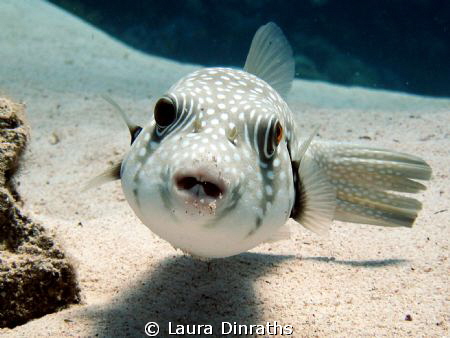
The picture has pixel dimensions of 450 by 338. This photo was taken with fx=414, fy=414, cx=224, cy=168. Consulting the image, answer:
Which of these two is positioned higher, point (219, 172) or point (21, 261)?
point (219, 172)

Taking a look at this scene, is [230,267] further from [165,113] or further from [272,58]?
[272,58]

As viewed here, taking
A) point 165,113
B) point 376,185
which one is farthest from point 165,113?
point 376,185

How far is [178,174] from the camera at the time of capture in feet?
5.90

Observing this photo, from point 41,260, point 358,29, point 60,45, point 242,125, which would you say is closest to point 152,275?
point 41,260

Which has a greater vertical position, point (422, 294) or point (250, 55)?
point (250, 55)

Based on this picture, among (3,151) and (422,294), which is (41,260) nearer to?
(3,151)

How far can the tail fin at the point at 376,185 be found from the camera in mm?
3600

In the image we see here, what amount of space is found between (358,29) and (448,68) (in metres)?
4.25

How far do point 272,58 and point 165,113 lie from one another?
6.56 feet

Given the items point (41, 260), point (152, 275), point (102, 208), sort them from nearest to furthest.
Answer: point (41, 260) < point (152, 275) < point (102, 208)

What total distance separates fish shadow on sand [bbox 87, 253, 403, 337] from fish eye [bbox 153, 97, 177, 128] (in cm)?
129
